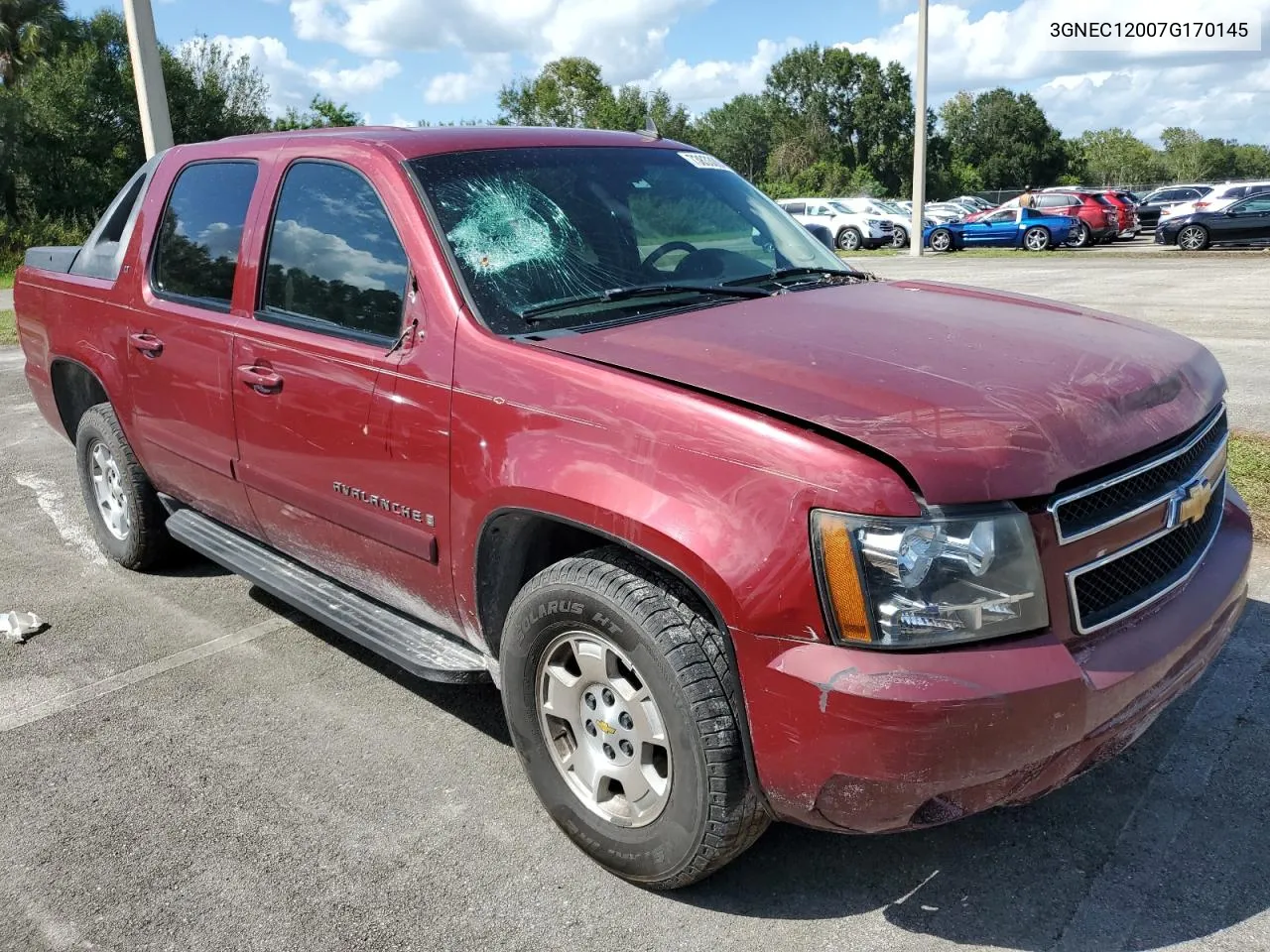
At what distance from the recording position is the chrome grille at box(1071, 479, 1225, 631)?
2.33 m

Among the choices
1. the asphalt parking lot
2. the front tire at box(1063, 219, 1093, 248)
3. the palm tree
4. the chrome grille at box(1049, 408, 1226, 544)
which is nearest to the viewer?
the chrome grille at box(1049, 408, 1226, 544)

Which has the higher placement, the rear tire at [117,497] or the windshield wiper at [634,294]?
the windshield wiper at [634,294]

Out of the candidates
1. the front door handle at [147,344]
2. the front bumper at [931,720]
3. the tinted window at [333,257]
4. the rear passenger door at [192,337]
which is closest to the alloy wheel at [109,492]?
the rear passenger door at [192,337]

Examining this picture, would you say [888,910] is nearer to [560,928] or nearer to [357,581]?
[560,928]

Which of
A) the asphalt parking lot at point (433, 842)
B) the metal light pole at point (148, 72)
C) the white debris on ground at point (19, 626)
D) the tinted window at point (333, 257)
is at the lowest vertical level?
the asphalt parking lot at point (433, 842)

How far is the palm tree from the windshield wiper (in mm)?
45976

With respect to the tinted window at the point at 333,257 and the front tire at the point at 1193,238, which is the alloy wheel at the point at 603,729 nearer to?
the tinted window at the point at 333,257

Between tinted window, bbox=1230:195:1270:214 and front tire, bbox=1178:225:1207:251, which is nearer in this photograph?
tinted window, bbox=1230:195:1270:214

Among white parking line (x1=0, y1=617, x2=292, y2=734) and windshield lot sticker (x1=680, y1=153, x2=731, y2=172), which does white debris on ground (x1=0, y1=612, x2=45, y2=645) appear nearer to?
white parking line (x1=0, y1=617, x2=292, y2=734)

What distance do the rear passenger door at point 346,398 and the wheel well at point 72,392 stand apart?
1.72 m

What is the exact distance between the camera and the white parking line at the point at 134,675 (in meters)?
3.76

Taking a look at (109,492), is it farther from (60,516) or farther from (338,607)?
(338,607)

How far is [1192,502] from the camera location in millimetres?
2645

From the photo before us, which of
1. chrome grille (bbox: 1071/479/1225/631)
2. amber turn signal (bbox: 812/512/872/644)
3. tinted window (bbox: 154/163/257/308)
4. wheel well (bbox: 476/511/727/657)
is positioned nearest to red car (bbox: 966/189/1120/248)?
tinted window (bbox: 154/163/257/308)
